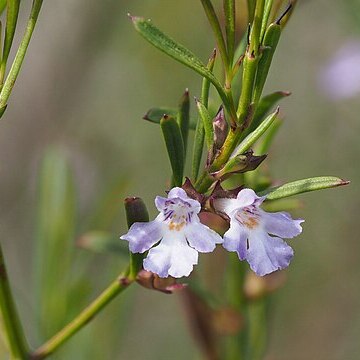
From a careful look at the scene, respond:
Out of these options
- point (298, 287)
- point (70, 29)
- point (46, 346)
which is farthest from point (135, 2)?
point (46, 346)

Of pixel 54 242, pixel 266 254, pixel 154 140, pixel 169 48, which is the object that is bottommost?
pixel 154 140

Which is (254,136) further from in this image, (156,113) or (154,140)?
(154,140)

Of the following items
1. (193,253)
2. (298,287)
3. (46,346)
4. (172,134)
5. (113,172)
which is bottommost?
(298,287)

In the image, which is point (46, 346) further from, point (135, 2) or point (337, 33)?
point (337, 33)

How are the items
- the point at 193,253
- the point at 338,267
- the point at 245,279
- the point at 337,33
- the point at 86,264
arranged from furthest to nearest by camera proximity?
A: the point at 337,33, the point at 338,267, the point at 86,264, the point at 245,279, the point at 193,253

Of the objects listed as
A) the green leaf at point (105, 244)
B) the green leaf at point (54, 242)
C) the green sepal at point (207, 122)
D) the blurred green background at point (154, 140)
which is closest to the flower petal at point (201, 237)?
the green sepal at point (207, 122)

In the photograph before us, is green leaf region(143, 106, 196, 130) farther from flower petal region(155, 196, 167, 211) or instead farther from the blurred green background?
the blurred green background

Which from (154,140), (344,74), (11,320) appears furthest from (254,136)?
(154,140)
